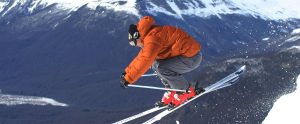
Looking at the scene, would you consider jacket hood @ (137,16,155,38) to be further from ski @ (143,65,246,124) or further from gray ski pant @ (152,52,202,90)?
ski @ (143,65,246,124)

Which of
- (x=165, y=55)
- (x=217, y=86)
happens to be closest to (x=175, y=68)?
(x=165, y=55)

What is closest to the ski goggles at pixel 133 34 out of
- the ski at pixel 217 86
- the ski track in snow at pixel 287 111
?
the ski at pixel 217 86

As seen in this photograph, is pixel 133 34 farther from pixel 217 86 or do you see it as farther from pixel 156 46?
pixel 217 86

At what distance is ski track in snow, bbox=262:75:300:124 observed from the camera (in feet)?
46.5

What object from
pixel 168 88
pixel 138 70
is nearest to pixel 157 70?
pixel 168 88

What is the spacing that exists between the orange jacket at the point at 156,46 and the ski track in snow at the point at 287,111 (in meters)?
4.00

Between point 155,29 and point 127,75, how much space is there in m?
1.86

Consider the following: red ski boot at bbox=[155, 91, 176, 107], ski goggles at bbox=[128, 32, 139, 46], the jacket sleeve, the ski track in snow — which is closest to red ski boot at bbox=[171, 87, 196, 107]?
red ski boot at bbox=[155, 91, 176, 107]

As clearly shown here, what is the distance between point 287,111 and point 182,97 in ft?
17.8

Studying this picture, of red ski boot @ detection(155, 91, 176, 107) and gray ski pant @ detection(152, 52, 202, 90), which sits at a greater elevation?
gray ski pant @ detection(152, 52, 202, 90)

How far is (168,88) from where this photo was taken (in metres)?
19.2

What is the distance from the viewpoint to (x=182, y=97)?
19.5 metres

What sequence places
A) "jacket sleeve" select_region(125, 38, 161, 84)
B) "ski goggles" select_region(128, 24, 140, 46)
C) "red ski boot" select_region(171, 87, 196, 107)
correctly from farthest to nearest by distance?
"red ski boot" select_region(171, 87, 196, 107) → "ski goggles" select_region(128, 24, 140, 46) → "jacket sleeve" select_region(125, 38, 161, 84)

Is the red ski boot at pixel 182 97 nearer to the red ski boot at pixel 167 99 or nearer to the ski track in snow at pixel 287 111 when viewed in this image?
the red ski boot at pixel 167 99
